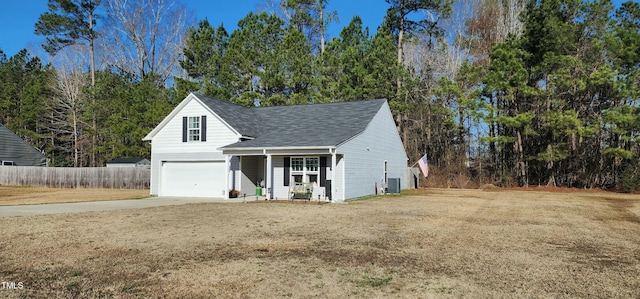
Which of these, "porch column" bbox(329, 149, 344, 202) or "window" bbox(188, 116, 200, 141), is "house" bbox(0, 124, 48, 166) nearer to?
"window" bbox(188, 116, 200, 141)

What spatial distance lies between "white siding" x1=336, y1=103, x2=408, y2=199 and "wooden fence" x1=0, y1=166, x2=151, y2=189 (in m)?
15.8

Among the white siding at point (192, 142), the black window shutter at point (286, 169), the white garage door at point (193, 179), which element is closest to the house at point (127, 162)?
the white siding at point (192, 142)

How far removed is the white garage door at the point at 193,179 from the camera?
2134cm

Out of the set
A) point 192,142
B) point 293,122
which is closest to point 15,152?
point 192,142

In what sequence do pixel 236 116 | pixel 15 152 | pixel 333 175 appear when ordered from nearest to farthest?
pixel 333 175 < pixel 236 116 < pixel 15 152

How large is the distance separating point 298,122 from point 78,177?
18.4 meters

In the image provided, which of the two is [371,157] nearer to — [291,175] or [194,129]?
[291,175]

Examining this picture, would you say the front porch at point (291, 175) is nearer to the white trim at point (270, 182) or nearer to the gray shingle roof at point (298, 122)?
the white trim at point (270, 182)

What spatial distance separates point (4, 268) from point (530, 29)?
3028 centimetres

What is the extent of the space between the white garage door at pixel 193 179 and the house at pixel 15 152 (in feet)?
76.6

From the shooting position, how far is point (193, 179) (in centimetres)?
2194

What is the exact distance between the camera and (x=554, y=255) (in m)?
7.47

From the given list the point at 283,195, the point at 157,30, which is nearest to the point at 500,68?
the point at 283,195

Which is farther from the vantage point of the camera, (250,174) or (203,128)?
(250,174)
